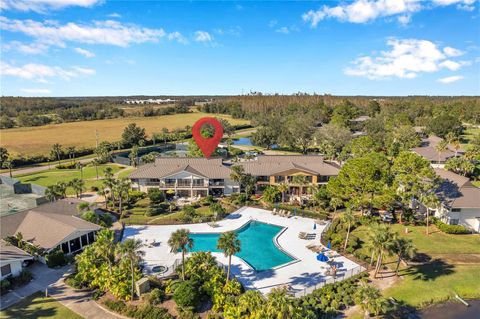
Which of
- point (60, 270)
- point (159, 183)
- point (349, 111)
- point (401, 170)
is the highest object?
point (349, 111)

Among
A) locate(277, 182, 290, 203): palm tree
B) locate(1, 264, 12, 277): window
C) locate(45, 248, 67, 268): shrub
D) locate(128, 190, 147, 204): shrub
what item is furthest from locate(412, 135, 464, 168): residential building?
locate(1, 264, 12, 277): window

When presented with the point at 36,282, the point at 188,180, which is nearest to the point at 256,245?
the point at 188,180

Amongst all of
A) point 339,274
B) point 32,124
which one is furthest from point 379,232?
point 32,124

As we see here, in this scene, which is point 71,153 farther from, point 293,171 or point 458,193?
point 458,193

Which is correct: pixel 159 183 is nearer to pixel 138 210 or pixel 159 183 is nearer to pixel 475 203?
pixel 138 210

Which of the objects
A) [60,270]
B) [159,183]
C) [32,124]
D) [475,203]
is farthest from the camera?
[32,124]

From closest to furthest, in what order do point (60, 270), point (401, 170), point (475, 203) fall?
point (60, 270) → point (475, 203) → point (401, 170)

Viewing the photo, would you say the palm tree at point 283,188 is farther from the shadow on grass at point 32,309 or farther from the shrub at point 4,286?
the shrub at point 4,286
